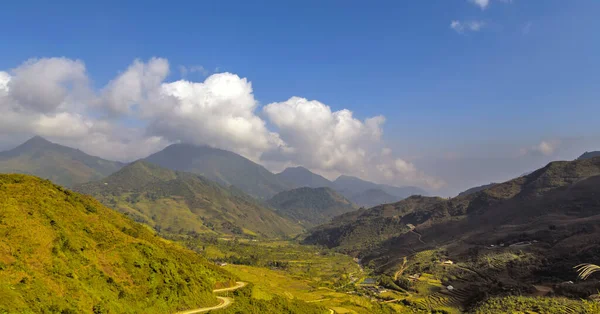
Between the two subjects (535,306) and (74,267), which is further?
(535,306)

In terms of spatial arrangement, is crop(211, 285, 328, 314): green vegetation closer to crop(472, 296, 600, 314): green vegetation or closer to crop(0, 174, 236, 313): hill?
crop(0, 174, 236, 313): hill

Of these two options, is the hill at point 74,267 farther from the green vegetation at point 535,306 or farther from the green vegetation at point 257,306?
the green vegetation at point 535,306

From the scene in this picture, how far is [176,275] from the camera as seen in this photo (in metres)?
Result: 76.4

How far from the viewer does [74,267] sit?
59844 mm

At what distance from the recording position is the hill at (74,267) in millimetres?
49750

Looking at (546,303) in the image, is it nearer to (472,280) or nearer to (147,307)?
(472,280)

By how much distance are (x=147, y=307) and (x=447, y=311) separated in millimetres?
124039

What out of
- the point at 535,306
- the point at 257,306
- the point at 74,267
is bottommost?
the point at 535,306

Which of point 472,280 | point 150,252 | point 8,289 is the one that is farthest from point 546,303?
point 8,289

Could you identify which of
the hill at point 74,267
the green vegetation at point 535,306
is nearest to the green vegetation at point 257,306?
the hill at point 74,267

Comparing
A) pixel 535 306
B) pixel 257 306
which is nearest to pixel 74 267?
pixel 257 306

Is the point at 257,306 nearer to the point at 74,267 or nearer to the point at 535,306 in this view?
the point at 74,267

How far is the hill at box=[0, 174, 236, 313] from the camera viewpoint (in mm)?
49750

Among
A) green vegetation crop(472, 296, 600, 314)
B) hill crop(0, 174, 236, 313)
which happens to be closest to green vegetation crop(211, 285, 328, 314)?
hill crop(0, 174, 236, 313)
